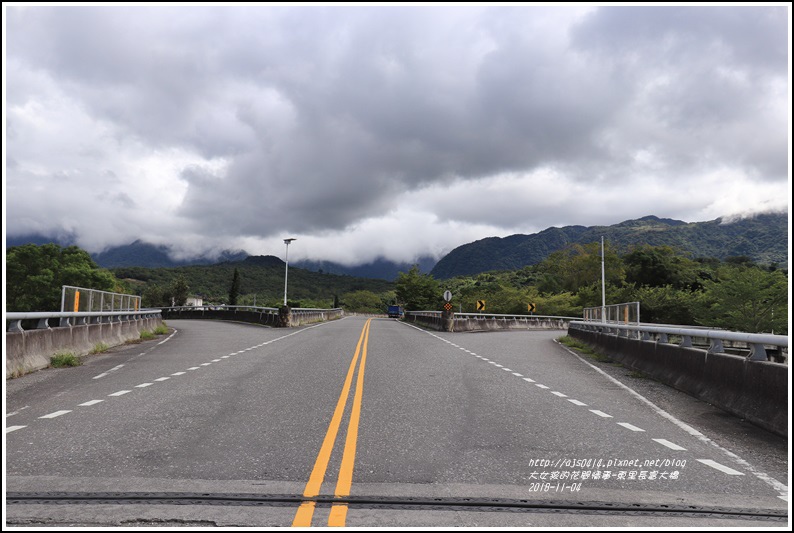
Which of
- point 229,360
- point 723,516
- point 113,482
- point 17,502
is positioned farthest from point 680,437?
point 229,360

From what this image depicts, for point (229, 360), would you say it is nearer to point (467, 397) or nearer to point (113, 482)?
point (467, 397)

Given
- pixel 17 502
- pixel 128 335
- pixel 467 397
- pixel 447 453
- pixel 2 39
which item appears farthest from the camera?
pixel 128 335

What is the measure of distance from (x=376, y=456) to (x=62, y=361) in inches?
435

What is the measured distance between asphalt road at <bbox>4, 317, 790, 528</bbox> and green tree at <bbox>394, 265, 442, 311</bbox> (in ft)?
438

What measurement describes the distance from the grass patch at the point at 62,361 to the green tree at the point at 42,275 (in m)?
73.6

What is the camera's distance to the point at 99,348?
59.1 ft

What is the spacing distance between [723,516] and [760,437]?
12.1ft

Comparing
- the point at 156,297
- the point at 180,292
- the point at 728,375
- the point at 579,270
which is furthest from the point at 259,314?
the point at 156,297

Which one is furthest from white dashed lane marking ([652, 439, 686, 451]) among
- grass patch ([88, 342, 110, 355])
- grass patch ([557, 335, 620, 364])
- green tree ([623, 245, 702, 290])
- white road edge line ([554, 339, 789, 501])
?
green tree ([623, 245, 702, 290])

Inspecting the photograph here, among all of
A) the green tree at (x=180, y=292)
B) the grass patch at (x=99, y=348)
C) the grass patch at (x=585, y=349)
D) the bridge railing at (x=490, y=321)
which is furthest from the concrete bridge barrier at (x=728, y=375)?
the green tree at (x=180, y=292)

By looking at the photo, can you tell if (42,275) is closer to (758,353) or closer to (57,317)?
(57,317)

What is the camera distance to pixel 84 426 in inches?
289

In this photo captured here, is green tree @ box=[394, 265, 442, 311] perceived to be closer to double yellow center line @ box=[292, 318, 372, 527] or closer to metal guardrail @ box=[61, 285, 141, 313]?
metal guardrail @ box=[61, 285, 141, 313]

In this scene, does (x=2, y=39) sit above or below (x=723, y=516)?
above
